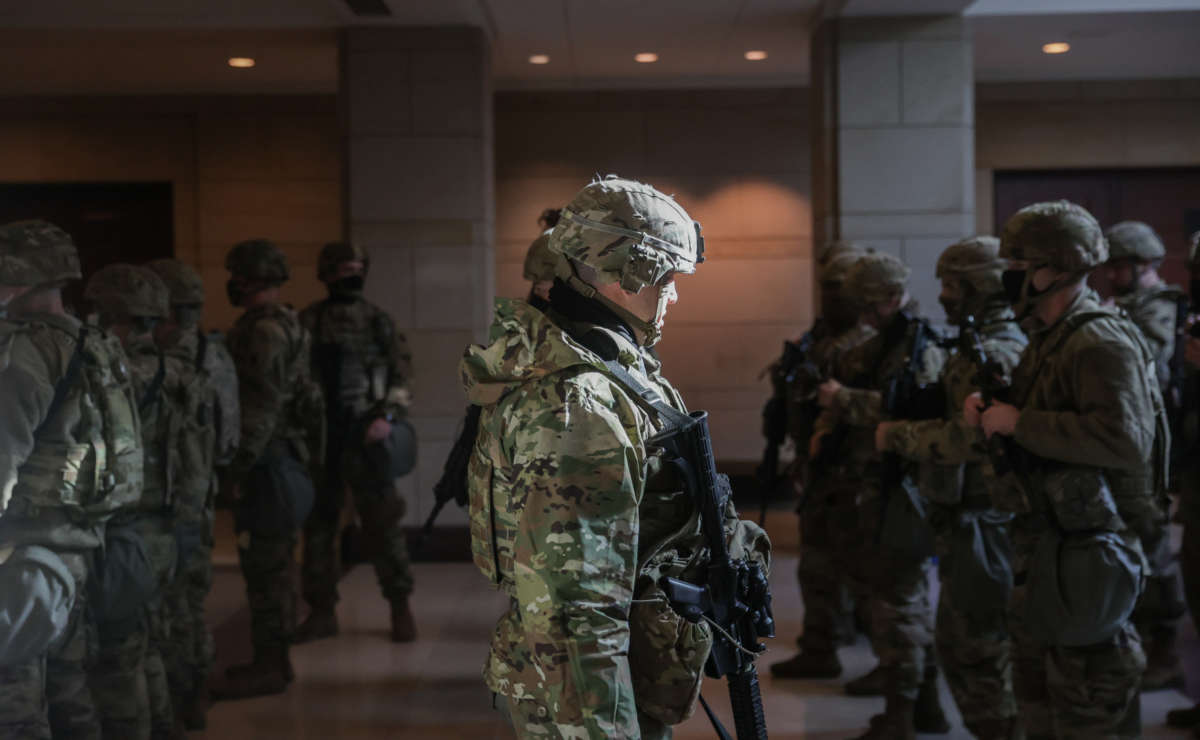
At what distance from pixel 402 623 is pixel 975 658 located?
289 centimetres

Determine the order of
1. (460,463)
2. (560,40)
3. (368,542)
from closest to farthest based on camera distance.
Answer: (460,463)
(368,542)
(560,40)

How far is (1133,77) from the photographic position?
31.3 ft

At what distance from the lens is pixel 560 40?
25.6ft

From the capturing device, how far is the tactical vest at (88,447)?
2926 mm

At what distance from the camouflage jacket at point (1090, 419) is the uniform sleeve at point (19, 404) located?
251 cm

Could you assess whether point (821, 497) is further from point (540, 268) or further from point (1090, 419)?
point (1090, 419)

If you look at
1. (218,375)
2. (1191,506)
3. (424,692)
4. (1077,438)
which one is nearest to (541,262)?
(218,375)

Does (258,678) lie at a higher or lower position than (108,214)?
lower

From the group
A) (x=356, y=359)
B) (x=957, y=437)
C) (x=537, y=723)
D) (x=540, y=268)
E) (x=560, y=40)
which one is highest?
(x=560, y=40)

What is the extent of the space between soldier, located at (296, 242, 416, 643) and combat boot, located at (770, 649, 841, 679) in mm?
1767

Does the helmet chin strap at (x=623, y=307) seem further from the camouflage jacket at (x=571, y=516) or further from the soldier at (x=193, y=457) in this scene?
the soldier at (x=193, y=457)

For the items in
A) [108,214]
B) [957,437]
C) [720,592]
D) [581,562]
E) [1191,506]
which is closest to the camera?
[581,562]

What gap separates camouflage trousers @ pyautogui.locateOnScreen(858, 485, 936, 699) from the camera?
3.96 m

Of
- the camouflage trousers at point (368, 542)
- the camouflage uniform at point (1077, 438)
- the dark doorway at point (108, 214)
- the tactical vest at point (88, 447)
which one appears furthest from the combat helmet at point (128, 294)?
the dark doorway at point (108, 214)
